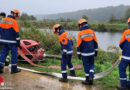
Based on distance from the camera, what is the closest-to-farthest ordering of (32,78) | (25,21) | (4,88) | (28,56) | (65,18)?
(4,88), (32,78), (28,56), (65,18), (25,21)

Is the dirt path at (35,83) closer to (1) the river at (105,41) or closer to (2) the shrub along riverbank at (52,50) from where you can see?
(2) the shrub along riverbank at (52,50)

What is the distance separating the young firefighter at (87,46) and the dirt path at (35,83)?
38cm

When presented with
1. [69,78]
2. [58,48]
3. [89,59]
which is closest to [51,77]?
[69,78]

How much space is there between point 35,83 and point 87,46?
1.96 metres

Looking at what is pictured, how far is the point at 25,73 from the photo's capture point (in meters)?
5.96

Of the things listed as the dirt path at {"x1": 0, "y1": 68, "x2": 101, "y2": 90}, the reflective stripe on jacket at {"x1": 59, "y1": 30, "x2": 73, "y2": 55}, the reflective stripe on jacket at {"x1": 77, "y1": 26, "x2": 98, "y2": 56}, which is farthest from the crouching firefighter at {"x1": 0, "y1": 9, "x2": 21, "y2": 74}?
the reflective stripe on jacket at {"x1": 77, "y1": 26, "x2": 98, "y2": 56}

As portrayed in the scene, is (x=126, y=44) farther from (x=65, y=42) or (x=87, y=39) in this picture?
(x=65, y=42)

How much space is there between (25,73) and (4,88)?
152 cm

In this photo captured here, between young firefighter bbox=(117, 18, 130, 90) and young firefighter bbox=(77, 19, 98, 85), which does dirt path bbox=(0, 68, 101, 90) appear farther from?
young firefighter bbox=(117, 18, 130, 90)

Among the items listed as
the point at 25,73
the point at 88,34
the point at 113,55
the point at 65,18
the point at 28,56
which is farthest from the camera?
the point at 65,18

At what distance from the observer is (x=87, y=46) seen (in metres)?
5.11

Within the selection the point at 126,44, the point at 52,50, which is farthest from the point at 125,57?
the point at 52,50

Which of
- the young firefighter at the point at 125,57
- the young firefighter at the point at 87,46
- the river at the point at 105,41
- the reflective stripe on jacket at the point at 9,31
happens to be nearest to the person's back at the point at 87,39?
the young firefighter at the point at 87,46

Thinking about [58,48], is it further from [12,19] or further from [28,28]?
[12,19]
